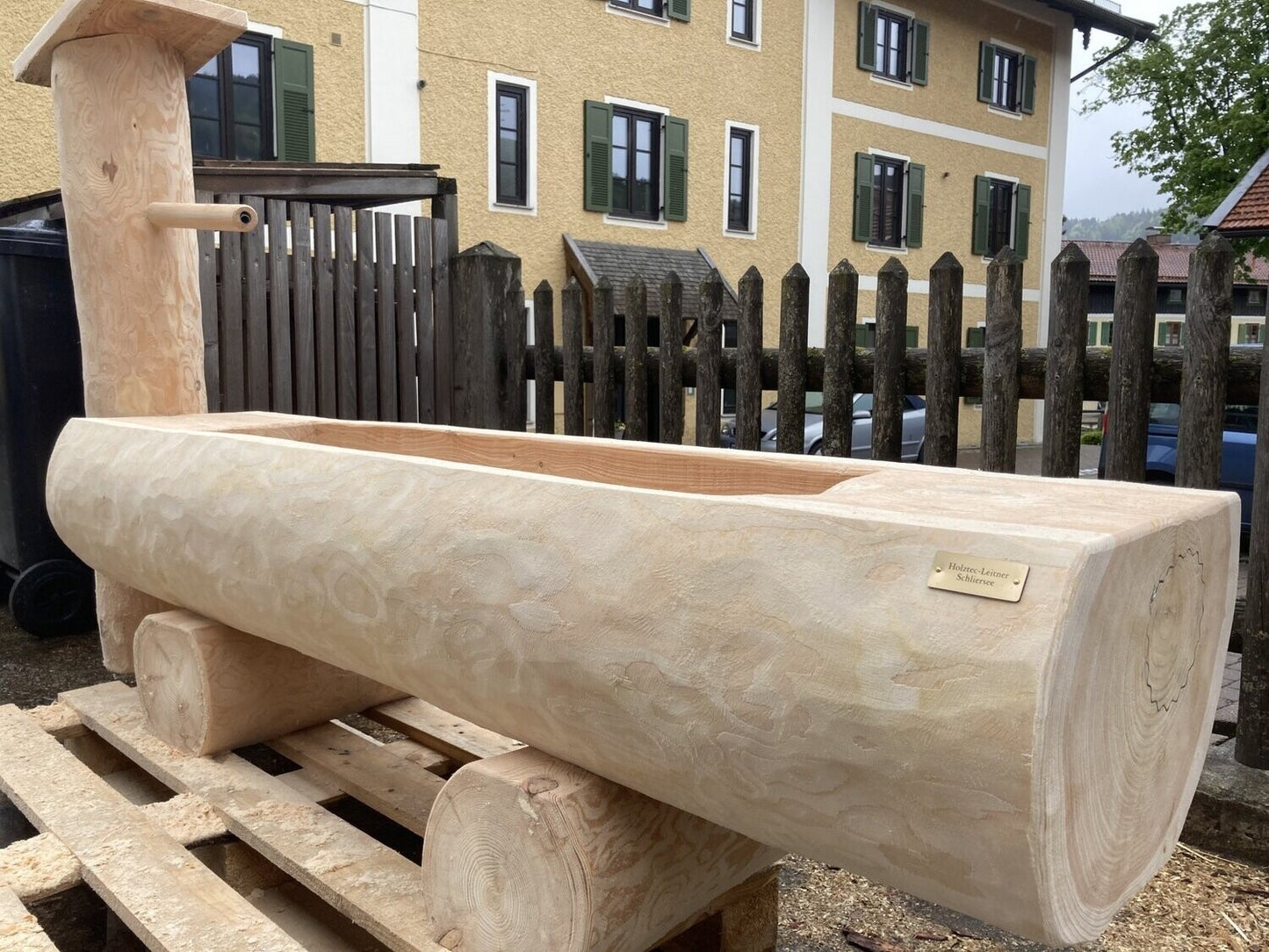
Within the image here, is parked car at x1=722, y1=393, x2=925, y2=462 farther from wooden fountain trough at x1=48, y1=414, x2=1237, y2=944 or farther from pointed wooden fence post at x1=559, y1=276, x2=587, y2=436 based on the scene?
wooden fountain trough at x1=48, y1=414, x2=1237, y2=944

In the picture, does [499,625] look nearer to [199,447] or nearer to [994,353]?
[199,447]

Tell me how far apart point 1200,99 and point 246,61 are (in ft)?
58.0

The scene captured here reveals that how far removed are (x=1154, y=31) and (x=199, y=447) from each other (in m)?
21.4

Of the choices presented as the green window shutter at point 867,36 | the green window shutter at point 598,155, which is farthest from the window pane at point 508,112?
the green window shutter at point 867,36

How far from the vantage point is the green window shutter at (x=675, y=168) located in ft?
40.5

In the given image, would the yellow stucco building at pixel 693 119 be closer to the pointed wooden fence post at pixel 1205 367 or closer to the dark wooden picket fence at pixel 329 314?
the dark wooden picket fence at pixel 329 314

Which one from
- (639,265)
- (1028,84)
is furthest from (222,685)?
(1028,84)

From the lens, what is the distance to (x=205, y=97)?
860 centimetres

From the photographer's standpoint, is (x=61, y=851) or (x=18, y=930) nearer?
(x=18, y=930)

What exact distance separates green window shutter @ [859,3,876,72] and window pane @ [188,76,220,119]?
29.5 feet

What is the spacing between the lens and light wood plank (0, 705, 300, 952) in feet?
5.47

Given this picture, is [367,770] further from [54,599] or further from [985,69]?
[985,69]

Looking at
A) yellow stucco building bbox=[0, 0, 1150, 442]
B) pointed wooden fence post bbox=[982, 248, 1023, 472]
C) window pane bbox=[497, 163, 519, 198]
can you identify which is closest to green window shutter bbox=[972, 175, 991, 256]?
yellow stucco building bbox=[0, 0, 1150, 442]

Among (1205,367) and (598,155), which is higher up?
(598,155)
